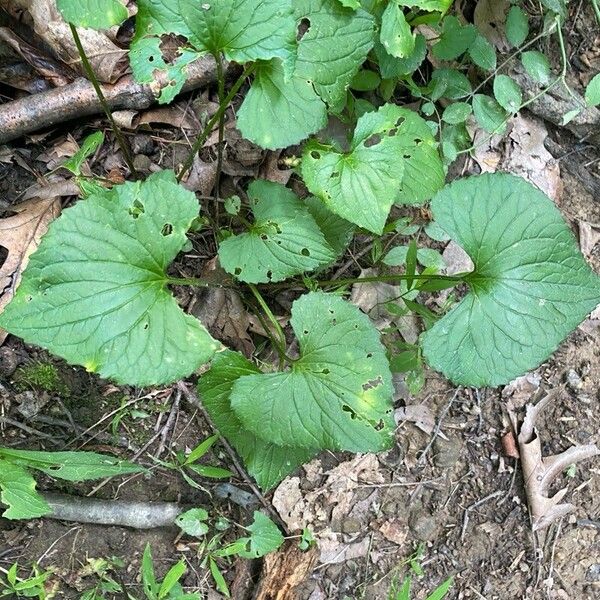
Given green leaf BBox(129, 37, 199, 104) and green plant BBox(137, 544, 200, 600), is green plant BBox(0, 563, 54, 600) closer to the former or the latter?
green plant BBox(137, 544, 200, 600)

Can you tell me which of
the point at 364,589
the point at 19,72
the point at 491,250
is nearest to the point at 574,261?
the point at 491,250

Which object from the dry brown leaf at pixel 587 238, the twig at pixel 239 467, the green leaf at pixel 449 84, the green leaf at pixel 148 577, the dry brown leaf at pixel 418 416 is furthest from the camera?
the dry brown leaf at pixel 587 238

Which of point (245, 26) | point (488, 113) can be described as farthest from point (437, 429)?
point (245, 26)

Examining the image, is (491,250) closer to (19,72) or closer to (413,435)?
(413,435)

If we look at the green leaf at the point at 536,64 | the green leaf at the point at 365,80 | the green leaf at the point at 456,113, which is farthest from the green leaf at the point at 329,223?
the green leaf at the point at 536,64

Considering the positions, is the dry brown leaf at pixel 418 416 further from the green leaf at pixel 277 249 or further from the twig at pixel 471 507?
the green leaf at pixel 277 249

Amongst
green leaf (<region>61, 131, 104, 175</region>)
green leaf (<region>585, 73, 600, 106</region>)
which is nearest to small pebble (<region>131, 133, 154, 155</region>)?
green leaf (<region>61, 131, 104, 175</region>)
